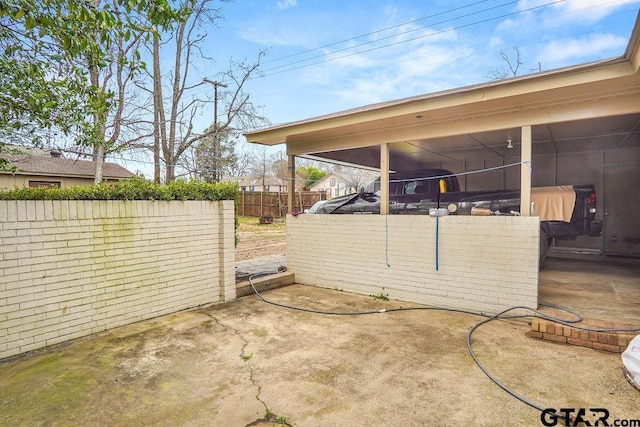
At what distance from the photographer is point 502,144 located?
6.67m

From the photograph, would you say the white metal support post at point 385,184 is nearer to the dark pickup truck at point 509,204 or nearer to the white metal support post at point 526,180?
the dark pickup truck at point 509,204

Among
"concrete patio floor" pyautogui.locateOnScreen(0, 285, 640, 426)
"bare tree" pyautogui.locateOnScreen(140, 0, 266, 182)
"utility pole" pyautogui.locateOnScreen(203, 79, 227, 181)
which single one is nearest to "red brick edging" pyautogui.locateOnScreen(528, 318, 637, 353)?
Result: "concrete patio floor" pyautogui.locateOnScreen(0, 285, 640, 426)

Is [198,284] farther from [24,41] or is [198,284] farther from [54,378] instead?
[24,41]

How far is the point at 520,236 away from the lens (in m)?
4.19

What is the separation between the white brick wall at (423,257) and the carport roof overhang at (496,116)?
133 centimetres

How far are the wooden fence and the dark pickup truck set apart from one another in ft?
41.7

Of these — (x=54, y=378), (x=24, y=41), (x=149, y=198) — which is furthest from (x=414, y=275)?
(x=24, y=41)

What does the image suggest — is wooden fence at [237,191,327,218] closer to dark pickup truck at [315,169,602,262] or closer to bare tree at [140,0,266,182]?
bare tree at [140,0,266,182]

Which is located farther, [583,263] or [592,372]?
[583,263]

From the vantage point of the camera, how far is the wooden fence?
20.0 meters

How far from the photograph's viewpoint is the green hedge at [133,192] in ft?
11.4

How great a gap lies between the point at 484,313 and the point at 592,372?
1630mm

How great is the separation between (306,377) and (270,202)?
1815cm

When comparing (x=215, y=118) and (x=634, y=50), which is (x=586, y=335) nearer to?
(x=634, y=50)
